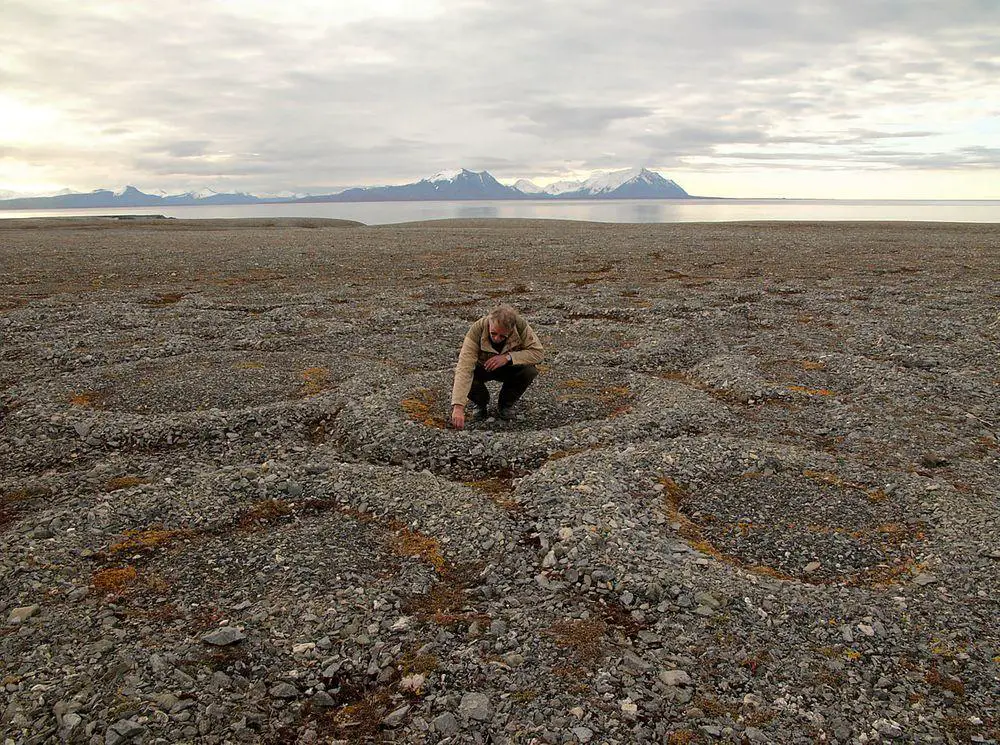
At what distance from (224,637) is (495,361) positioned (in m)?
7.33

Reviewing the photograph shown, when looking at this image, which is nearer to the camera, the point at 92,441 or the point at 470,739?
the point at 470,739

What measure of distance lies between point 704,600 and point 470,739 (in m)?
3.57

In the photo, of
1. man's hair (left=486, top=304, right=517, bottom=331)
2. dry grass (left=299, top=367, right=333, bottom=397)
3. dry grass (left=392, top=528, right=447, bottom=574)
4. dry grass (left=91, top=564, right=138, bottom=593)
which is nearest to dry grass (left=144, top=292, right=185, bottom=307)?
dry grass (left=299, top=367, right=333, bottom=397)

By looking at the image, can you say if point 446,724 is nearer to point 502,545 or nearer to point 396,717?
point 396,717

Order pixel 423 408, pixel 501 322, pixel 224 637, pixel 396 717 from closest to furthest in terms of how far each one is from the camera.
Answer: pixel 396 717 < pixel 224 637 < pixel 501 322 < pixel 423 408

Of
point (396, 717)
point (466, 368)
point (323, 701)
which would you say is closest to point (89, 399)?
point (466, 368)

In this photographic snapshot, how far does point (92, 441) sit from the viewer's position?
43.0ft

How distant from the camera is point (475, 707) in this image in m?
6.43

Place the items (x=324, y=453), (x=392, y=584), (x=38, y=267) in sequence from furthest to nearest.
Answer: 1. (x=38, y=267)
2. (x=324, y=453)
3. (x=392, y=584)

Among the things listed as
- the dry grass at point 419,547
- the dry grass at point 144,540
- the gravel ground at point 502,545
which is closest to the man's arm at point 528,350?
the gravel ground at point 502,545

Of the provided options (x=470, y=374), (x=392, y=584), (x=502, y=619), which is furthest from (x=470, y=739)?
(x=470, y=374)

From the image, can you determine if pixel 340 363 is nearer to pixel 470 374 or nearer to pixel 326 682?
pixel 470 374

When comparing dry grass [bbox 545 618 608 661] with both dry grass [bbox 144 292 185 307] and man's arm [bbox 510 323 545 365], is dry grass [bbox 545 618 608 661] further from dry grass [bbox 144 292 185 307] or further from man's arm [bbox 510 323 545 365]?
dry grass [bbox 144 292 185 307]

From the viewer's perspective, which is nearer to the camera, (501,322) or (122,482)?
(122,482)
